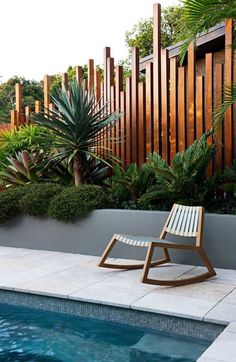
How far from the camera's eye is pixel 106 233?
276 inches

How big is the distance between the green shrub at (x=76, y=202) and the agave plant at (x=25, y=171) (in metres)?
1.24

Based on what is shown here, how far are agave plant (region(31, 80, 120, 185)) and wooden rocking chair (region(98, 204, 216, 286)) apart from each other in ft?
7.39

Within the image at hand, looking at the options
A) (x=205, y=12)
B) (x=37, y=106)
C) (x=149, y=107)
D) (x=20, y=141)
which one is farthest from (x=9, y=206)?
(x=205, y=12)

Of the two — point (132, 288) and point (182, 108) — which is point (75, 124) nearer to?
point (182, 108)

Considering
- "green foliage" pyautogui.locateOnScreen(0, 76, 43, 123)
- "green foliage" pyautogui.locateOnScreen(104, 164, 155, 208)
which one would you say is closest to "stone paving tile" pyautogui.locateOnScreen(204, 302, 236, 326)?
"green foliage" pyautogui.locateOnScreen(104, 164, 155, 208)

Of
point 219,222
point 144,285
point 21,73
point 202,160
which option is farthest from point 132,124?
point 21,73

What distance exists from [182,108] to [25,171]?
121 inches

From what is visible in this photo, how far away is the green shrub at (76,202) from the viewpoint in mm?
7164

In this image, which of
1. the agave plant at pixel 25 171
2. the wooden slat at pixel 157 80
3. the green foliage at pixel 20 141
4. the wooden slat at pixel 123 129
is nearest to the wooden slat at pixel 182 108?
the wooden slat at pixel 157 80

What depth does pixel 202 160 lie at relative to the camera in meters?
6.66

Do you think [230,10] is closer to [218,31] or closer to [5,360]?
[218,31]

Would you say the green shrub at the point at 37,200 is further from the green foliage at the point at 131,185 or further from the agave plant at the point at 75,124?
the green foliage at the point at 131,185

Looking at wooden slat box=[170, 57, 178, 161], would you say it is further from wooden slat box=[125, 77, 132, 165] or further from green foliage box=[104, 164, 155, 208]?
wooden slat box=[125, 77, 132, 165]

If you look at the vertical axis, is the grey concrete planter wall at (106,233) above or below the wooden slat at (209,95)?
below
